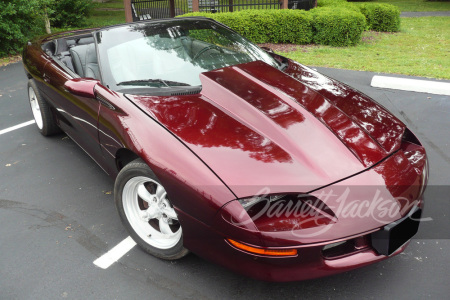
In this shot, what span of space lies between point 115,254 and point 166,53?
171cm

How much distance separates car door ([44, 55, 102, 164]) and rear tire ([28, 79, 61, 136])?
0.97 ft

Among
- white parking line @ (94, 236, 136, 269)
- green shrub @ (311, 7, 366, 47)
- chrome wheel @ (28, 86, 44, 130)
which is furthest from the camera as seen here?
green shrub @ (311, 7, 366, 47)

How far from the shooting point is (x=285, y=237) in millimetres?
2078

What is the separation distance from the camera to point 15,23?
9.33 meters

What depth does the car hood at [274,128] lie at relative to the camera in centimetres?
227

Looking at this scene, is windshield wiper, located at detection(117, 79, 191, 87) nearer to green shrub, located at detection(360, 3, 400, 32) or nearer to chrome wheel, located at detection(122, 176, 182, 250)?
chrome wheel, located at detection(122, 176, 182, 250)

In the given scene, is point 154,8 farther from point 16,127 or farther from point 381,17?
point 16,127

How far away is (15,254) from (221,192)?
1.77m

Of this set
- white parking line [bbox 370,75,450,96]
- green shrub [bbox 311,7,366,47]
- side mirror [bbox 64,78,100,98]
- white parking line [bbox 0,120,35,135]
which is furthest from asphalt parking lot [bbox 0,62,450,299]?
green shrub [bbox 311,7,366,47]

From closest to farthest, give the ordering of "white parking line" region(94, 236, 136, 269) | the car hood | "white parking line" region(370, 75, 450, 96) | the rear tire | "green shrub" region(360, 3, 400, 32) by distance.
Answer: the car hood
"white parking line" region(94, 236, 136, 269)
the rear tire
"white parking line" region(370, 75, 450, 96)
"green shrub" region(360, 3, 400, 32)

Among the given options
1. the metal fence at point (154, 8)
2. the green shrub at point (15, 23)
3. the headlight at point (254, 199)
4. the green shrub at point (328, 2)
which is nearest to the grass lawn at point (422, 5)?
the green shrub at point (328, 2)

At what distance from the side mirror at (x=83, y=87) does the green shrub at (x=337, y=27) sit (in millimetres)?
7951

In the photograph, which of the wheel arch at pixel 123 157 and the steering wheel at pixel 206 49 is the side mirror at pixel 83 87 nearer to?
the wheel arch at pixel 123 157

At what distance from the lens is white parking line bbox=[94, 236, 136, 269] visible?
2803mm
